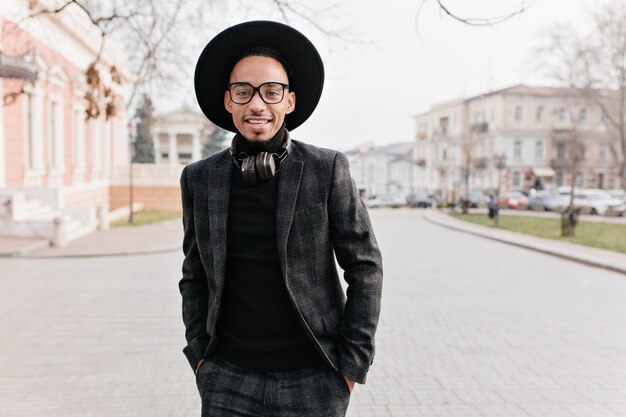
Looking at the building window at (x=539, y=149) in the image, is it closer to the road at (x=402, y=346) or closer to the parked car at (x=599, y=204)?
the parked car at (x=599, y=204)

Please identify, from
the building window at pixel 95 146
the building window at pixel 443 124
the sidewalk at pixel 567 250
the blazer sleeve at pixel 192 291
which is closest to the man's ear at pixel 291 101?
the blazer sleeve at pixel 192 291

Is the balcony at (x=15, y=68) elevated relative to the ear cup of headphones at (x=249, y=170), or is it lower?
elevated

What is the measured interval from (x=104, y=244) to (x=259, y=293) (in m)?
16.3

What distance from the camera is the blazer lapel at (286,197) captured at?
7.12ft

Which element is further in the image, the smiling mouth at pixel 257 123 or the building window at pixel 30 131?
the building window at pixel 30 131

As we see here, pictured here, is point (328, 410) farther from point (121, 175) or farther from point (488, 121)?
point (488, 121)

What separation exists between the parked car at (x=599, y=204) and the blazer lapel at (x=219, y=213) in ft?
127

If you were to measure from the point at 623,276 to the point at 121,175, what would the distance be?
29.4m

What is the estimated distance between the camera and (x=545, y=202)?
45469 millimetres

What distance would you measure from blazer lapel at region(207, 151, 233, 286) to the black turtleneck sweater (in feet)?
0.12

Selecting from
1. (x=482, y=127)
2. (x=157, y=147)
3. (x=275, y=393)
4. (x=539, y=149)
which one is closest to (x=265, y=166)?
(x=275, y=393)

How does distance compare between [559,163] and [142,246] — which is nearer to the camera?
[142,246]

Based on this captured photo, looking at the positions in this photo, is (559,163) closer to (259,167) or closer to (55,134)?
(55,134)

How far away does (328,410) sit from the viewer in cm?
225
